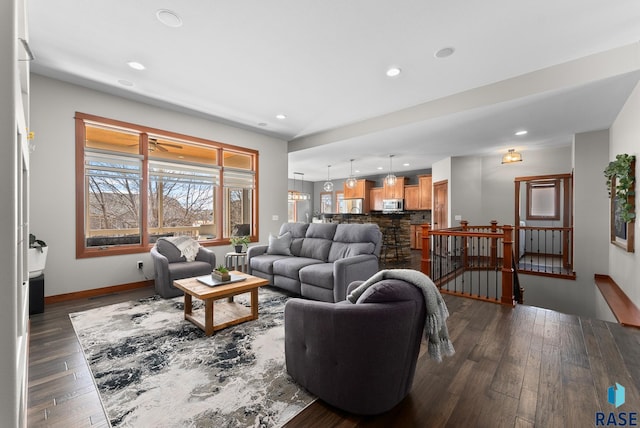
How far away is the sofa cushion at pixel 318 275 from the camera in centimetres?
342

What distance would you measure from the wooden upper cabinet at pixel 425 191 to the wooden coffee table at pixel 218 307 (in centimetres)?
712

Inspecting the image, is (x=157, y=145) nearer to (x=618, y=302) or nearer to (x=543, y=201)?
(x=618, y=302)

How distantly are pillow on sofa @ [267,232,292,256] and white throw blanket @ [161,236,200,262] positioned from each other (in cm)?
119

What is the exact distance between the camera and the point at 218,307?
3318 millimetres

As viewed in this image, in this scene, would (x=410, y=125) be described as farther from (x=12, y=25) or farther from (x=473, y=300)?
(x=12, y=25)

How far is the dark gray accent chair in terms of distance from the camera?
4.89 ft

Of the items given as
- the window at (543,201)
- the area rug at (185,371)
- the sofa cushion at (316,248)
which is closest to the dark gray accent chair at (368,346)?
the area rug at (185,371)

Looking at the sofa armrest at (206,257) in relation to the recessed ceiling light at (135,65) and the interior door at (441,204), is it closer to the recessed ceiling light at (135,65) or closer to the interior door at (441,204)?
the recessed ceiling light at (135,65)

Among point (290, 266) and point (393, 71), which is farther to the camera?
point (290, 266)

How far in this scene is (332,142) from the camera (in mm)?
5551

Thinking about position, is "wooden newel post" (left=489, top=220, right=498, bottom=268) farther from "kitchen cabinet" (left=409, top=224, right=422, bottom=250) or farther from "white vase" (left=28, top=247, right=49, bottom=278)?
"white vase" (left=28, top=247, right=49, bottom=278)

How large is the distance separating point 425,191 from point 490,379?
24.4 feet

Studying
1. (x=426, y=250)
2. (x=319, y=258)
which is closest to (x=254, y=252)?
(x=319, y=258)

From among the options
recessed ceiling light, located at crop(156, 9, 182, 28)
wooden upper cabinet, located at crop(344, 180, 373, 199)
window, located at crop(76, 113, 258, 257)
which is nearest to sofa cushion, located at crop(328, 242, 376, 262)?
window, located at crop(76, 113, 258, 257)
